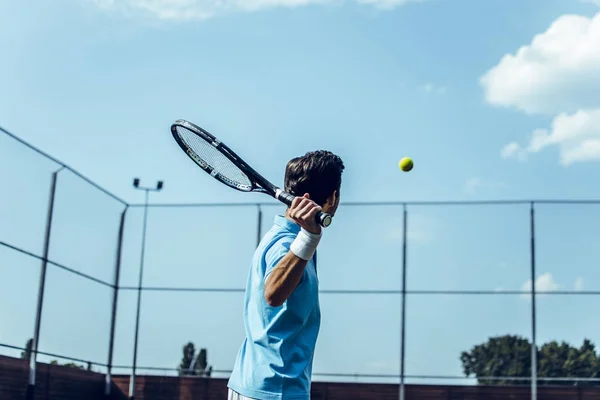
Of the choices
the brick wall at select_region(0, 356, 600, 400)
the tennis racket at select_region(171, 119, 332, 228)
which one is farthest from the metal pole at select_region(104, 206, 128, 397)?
the tennis racket at select_region(171, 119, 332, 228)

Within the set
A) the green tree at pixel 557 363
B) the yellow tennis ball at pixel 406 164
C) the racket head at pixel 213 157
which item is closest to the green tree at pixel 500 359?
the green tree at pixel 557 363

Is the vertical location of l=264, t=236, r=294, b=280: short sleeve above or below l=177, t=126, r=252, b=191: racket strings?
below

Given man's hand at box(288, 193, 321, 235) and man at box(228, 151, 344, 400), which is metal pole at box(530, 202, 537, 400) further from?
man's hand at box(288, 193, 321, 235)

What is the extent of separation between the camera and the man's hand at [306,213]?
2.95 metres

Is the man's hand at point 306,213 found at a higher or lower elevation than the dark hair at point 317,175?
lower

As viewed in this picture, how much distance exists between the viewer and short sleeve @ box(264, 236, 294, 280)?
119 inches

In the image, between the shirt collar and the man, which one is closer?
the man

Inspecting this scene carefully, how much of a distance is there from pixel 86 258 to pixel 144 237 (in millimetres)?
1482

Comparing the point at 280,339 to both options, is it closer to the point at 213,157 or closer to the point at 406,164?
the point at 213,157

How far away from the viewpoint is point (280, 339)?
3.05 metres

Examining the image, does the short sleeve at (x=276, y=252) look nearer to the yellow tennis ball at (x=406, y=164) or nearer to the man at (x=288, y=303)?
the man at (x=288, y=303)

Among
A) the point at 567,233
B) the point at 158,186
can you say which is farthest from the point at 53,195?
the point at 158,186

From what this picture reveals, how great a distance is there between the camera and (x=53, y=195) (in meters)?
11.9

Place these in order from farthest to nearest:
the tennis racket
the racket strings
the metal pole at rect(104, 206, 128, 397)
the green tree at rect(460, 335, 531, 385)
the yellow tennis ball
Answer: the metal pole at rect(104, 206, 128, 397), the green tree at rect(460, 335, 531, 385), the yellow tennis ball, the racket strings, the tennis racket
